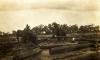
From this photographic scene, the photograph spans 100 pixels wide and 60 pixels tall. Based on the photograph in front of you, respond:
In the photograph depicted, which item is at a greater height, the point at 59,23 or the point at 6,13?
the point at 6,13

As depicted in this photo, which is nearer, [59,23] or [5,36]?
[5,36]

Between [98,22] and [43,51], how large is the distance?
2.95 ft

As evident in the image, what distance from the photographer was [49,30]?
94.7 inches

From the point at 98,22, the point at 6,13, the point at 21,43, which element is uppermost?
the point at 6,13

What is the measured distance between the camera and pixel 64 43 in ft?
7.98

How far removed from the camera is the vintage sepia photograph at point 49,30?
→ 7.40 ft

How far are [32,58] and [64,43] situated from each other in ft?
1.44

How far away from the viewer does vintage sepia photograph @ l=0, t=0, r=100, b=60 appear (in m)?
2.26

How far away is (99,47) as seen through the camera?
2.61 m

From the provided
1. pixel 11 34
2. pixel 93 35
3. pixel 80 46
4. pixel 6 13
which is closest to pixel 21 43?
pixel 11 34

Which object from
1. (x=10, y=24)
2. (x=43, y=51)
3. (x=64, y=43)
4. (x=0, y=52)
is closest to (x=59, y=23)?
(x=64, y=43)

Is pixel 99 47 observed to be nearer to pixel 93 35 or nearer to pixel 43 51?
pixel 93 35

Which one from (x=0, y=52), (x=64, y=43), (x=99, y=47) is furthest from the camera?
(x=99, y=47)

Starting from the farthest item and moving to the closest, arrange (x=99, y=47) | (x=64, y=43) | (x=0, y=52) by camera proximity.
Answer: (x=99, y=47), (x=64, y=43), (x=0, y=52)
